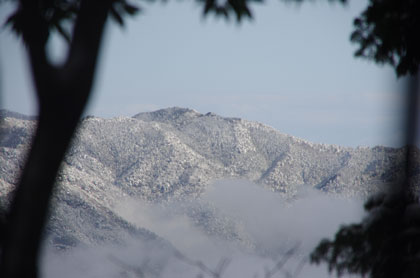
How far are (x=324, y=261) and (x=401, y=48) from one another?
4.19 meters

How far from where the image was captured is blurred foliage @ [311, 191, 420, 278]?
26.1ft

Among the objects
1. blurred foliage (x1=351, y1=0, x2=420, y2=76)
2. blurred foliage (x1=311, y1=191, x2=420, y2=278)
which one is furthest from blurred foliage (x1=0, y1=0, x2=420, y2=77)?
blurred foliage (x1=311, y1=191, x2=420, y2=278)

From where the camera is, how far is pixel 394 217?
8.75m

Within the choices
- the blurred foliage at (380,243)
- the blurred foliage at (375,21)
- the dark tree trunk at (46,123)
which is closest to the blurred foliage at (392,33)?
the blurred foliage at (375,21)

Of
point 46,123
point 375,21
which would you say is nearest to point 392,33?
point 375,21

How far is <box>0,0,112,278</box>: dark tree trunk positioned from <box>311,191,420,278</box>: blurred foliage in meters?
4.29

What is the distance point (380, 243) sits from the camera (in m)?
9.38

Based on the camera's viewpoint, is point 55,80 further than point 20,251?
Yes

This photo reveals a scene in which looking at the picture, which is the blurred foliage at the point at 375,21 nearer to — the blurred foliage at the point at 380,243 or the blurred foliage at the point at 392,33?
the blurred foliage at the point at 392,33

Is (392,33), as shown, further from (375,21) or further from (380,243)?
(380,243)

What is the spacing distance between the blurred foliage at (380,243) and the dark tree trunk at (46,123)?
4.29m

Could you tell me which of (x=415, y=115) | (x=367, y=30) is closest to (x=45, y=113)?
(x=415, y=115)

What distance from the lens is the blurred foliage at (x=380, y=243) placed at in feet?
26.1

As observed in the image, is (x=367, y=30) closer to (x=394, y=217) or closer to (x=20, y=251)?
(x=394, y=217)
